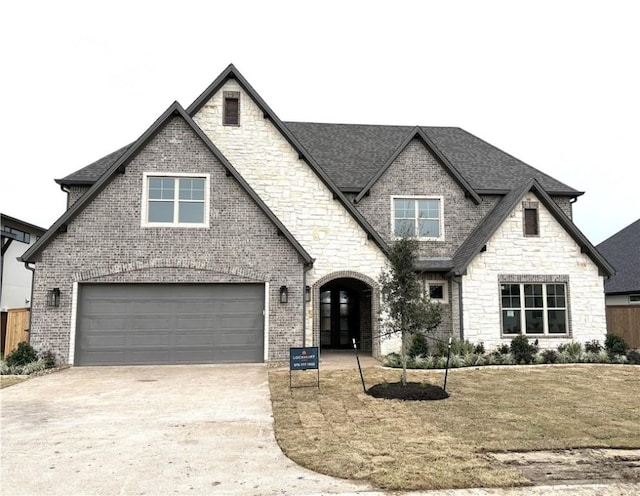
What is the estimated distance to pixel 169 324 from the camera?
1493 cm

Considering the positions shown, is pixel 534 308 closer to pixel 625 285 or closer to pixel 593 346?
pixel 593 346

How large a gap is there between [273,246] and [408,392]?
7.12m

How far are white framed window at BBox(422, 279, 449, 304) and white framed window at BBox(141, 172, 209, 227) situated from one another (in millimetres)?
8254

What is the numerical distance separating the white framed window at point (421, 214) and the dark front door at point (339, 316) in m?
3.57

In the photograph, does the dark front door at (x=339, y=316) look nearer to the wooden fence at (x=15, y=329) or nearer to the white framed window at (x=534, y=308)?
the white framed window at (x=534, y=308)

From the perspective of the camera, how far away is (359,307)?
1952 cm

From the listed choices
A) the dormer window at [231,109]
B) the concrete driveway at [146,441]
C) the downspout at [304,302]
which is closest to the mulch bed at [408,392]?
the concrete driveway at [146,441]

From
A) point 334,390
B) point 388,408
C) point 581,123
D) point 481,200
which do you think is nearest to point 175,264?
point 334,390

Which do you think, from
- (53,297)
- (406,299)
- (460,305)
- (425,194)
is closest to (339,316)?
(460,305)

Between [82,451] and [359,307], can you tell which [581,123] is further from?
[82,451]

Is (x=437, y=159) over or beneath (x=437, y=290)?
over

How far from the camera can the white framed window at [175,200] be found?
15.2 metres

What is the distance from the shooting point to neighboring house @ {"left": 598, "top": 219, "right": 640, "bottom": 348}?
819 inches

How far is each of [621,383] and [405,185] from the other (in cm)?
996
